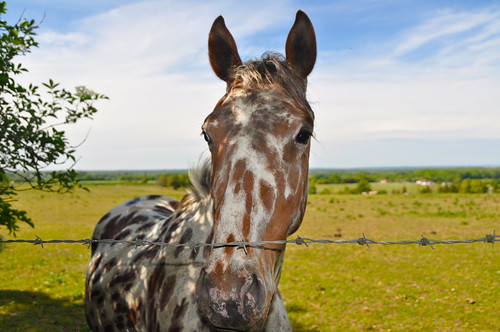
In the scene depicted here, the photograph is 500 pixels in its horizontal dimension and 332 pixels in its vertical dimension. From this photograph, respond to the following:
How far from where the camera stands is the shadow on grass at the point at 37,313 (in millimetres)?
6484

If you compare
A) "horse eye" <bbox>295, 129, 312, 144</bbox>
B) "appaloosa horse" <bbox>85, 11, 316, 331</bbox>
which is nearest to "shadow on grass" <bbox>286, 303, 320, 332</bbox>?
"appaloosa horse" <bbox>85, 11, 316, 331</bbox>

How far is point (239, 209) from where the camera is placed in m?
1.91

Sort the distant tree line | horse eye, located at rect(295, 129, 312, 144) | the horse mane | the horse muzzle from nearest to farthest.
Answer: the horse muzzle
horse eye, located at rect(295, 129, 312, 144)
the horse mane
the distant tree line

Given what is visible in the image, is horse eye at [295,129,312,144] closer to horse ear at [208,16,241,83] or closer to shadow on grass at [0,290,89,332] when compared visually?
horse ear at [208,16,241,83]

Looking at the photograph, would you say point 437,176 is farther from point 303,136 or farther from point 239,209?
point 239,209

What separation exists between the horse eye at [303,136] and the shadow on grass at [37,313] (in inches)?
247

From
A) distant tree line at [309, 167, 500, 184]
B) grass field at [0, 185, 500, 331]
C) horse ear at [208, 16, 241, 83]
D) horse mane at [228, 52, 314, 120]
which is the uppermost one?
horse ear at [208, 16, 241, 83]

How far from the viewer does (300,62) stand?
8.86 ft

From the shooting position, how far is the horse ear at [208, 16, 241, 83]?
109 inches

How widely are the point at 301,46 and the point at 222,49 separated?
24.5 inches

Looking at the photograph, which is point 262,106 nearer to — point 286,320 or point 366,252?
point 286,320

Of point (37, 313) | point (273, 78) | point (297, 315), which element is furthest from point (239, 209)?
point (37, 313)

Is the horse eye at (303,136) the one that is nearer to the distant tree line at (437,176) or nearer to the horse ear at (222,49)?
the horse ear at (222,49)

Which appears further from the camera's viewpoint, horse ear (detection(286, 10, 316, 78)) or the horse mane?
horse ear (detection(286, 10, 316, 78))
